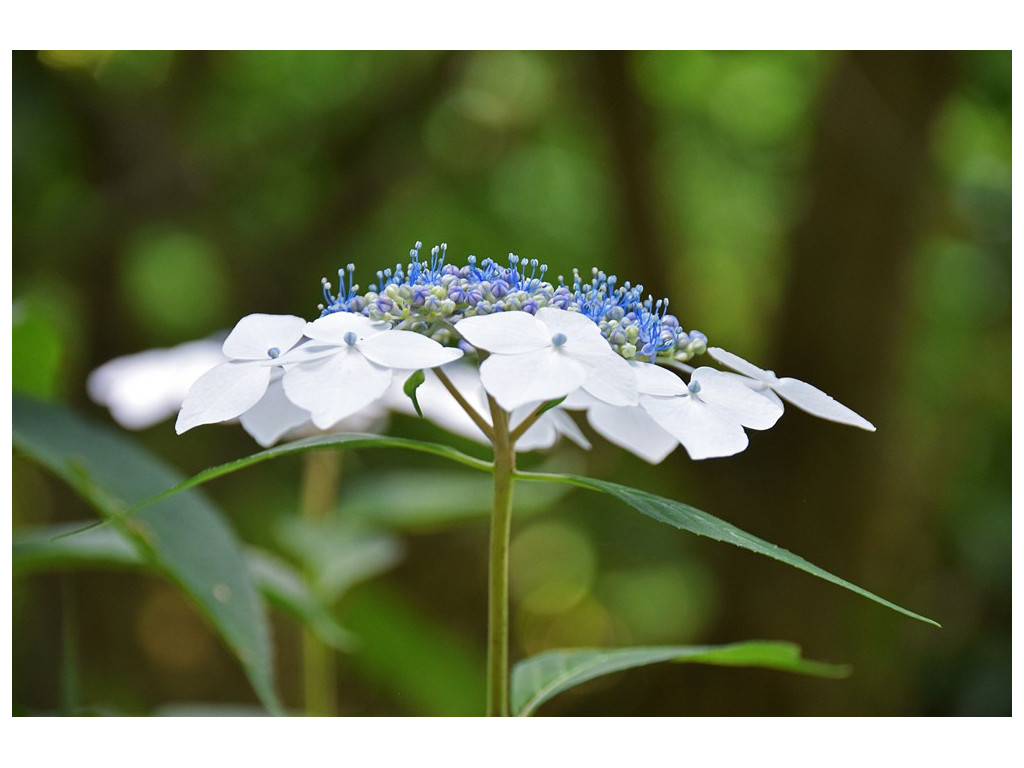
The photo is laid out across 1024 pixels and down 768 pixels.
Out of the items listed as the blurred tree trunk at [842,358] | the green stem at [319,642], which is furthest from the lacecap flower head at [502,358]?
the blurred tree trunk at [842,358]

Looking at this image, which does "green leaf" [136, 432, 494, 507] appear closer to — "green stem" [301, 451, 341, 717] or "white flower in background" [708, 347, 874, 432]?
"white flower in background" [708, 347, 874, 432]

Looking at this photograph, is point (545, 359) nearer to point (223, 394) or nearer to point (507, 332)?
point (507, 332)

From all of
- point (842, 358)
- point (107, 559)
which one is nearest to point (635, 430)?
point (107, 559)

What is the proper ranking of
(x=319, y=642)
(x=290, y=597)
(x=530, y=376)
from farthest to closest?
(x=319, y=642) < (x=290, y=597) < (x=530, y=376)

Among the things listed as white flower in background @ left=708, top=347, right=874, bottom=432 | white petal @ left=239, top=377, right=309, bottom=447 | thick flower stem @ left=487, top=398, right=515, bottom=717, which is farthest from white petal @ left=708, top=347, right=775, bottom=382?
white petal @ left=239, top=377, right=309, bottom=447
